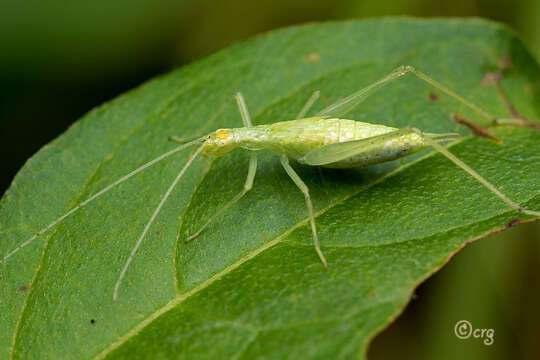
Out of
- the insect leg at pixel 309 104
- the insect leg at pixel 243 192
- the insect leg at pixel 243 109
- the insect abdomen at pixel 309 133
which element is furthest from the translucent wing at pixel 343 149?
the insect leg at pixel 243 109

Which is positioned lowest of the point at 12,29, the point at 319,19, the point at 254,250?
the point at 254,250

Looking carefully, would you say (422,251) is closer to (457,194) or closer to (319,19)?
(457,194)

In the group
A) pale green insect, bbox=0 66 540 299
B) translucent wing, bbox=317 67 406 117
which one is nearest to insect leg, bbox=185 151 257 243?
pale green insect, bbox=0 66 540 299

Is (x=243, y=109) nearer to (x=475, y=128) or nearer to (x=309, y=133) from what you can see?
(x=309, y=133)

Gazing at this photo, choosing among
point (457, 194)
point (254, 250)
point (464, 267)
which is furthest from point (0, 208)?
point (464, 267)

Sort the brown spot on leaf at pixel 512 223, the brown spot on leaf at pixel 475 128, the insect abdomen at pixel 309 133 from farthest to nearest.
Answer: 1. the brown spot on leaf at pixel 475 128
2. the insect abdomen at pixel 309 133
3. the brown spot on leaf at pixel 512 223

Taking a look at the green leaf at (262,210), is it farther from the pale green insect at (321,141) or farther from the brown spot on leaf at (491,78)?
the pale green insect at (321,141)

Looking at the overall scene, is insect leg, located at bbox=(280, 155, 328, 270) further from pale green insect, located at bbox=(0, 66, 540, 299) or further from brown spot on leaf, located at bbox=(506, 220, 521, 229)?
brown spot on leaf, located at bbox=(506, 220, 521, 229)

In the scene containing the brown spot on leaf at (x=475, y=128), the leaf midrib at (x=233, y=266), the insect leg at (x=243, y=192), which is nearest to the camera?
the leaf midrib at (x=233, y=266)

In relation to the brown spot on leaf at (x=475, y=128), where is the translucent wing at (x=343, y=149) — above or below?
above
